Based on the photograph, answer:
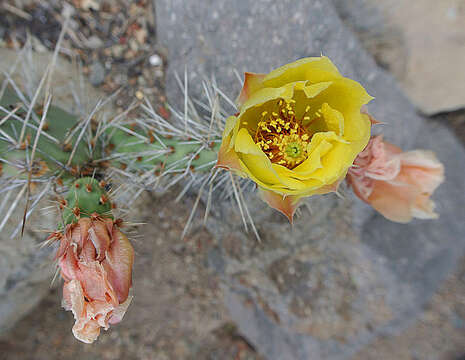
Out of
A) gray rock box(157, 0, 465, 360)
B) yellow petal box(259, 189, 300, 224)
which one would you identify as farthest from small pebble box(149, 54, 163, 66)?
yellow petal box(259, 189, 300, 224)

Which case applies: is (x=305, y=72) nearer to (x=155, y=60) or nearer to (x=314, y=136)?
(x=314, y=136)

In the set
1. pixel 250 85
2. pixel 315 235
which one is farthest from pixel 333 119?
pixel 315 235

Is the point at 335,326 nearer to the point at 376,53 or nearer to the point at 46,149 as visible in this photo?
the point at 376,53

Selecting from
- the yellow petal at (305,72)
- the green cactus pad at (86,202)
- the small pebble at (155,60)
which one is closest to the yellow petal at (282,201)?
the yellow petal at (305,72)

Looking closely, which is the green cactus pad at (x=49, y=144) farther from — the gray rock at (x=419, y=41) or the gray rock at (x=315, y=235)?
the gray rock at (x=419, y=41)

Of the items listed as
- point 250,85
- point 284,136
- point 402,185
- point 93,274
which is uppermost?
point 250,85

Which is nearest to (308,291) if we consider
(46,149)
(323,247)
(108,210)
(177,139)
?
(323,247)
